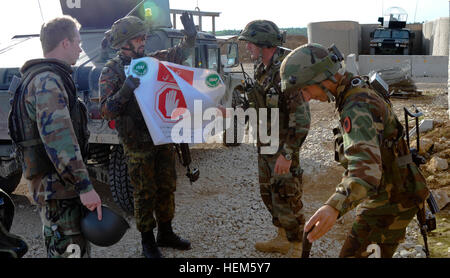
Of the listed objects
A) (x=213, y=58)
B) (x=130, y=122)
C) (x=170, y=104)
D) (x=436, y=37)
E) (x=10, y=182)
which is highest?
(x=213, y=58)

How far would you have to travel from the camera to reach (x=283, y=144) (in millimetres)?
3109

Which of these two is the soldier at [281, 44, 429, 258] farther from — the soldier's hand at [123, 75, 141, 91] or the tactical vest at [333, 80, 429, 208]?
the soldier's hand at [123, 75, 141, 91]

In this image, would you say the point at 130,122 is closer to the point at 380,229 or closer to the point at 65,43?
the point at 65,43

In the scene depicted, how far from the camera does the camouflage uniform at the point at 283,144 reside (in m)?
3.06

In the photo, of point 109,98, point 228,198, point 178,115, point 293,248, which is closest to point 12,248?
point 109,98

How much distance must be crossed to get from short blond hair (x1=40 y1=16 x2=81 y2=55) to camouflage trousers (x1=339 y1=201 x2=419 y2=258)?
1798 millimetres

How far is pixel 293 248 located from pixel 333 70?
1.79 metres

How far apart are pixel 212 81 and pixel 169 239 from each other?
139 cm

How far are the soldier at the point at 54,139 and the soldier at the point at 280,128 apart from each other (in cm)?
138

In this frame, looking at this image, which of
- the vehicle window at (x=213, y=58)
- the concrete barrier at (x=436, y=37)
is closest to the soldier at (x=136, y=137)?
the vehicle window at (x=213, y=58)

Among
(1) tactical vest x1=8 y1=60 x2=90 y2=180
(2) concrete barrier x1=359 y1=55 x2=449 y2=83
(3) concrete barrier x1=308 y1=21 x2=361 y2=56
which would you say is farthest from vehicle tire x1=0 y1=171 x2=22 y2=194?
(3) concrete barrier x1=308 y1=21 x2=361 y2=56

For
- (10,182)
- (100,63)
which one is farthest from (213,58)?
(10,182)

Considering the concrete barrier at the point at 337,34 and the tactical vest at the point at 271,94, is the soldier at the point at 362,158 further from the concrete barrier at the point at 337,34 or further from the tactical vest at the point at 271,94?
the concrete barrier at the point at 337,34
